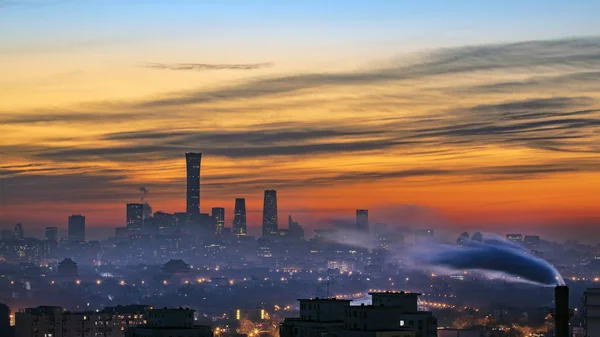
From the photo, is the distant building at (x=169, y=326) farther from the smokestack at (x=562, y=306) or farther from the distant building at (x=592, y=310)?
the smokestack at (x=562, y=306)

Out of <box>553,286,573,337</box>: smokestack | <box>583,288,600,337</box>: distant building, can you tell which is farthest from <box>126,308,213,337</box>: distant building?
<box>553,286,573,337</box>: smokestack

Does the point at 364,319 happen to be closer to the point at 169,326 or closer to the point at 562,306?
the point at 169,326

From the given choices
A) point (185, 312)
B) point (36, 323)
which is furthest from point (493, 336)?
point (185, 312)

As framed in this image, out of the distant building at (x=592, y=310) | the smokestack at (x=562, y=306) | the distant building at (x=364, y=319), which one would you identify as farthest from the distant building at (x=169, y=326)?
the smokestack at (x=562, y=306)

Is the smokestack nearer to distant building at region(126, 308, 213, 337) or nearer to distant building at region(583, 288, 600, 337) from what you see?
distant building at region(583, 288, 600, 337)

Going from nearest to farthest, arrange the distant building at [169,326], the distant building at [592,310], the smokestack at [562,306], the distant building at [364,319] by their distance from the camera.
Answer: the smokestack at [562,306] < the distant building at [592,310] < the distant building at [364,319] < the distant building at [169,326]

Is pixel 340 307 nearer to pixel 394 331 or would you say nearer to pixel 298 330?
pixel 298 330

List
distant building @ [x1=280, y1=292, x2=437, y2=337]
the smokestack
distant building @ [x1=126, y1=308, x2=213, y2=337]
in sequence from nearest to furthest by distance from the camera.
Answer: the smokestack → distant building @ [x1=280, y1=292, x2=437, y2=337] → distant building @ [x1=126, y1=308, x2=213, y2=337]
